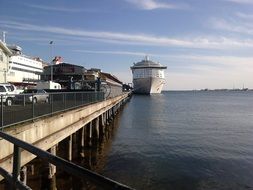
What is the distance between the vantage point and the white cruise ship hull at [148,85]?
16012 centimetres

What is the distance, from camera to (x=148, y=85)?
529 ft

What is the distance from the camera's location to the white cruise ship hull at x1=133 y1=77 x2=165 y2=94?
160 meters

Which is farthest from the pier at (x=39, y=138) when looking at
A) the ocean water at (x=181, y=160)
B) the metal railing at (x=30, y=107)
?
the ocean water at (x=181, y=160)

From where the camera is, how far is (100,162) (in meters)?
22.3

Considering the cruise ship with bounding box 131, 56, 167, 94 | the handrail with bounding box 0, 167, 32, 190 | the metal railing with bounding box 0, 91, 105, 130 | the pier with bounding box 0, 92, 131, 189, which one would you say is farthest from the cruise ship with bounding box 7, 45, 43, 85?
the handrail with bounding box 0, 167, 32, 190

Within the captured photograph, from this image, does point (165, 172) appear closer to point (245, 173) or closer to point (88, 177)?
point (245, 173)

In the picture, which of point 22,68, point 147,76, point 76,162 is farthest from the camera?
point 147,76

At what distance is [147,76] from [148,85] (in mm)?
4893

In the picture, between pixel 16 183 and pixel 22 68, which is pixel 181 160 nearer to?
pixel 16 183

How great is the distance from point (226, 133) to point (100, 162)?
1893cm

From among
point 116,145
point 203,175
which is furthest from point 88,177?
point 116,145

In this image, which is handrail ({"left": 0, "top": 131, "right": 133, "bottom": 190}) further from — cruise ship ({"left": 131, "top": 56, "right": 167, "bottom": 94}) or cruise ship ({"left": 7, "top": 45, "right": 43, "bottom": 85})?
cruise ship ({"left": 131, "top": 56, "right": 167, "bottom": 94})

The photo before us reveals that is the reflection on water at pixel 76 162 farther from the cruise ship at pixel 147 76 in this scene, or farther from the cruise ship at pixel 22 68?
the cruise ship at pixel 147 76

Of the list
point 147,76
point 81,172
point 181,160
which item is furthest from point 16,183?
point 147,76
